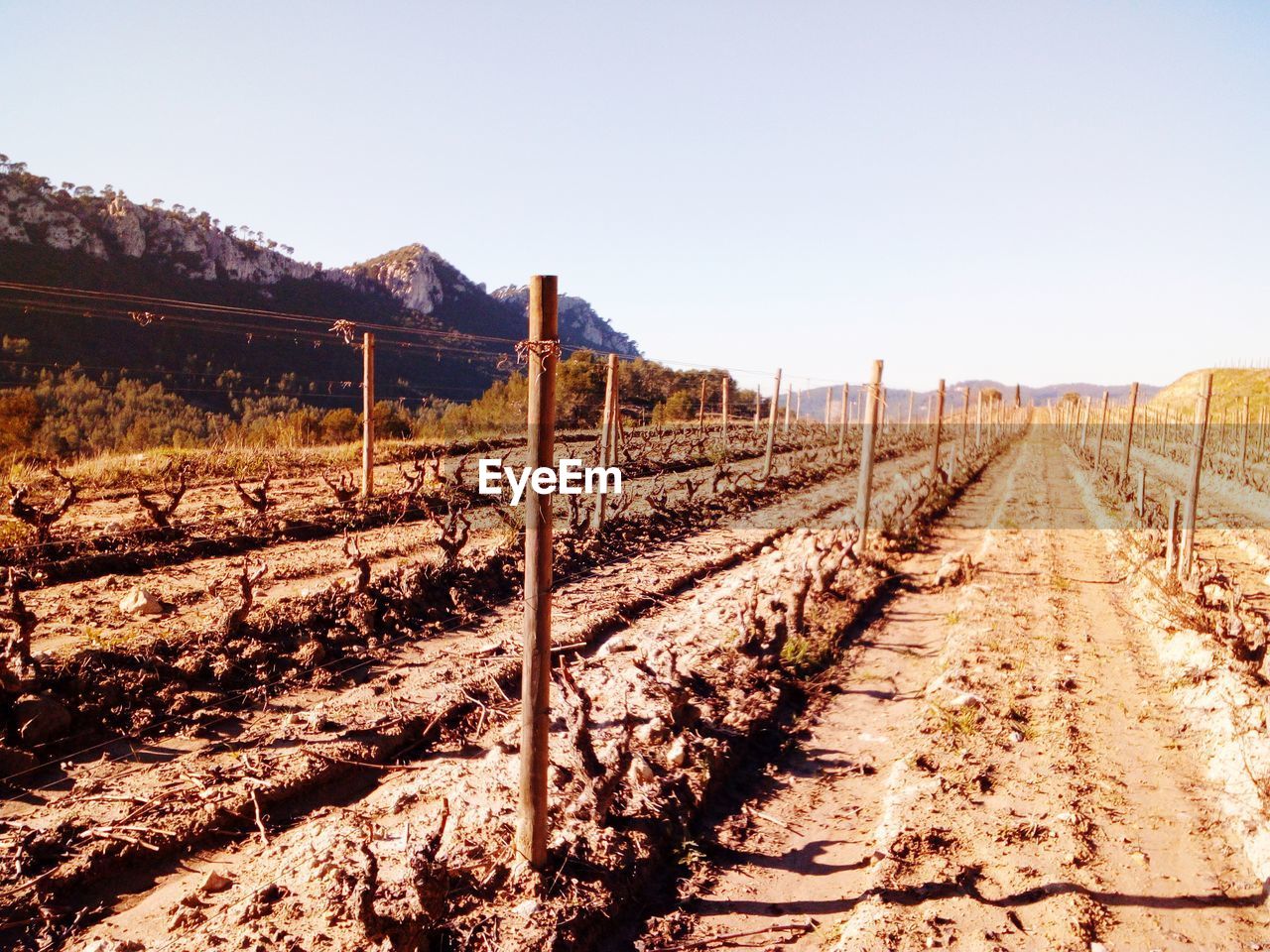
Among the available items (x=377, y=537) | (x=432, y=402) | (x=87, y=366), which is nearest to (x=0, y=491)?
(x=377, y=537)

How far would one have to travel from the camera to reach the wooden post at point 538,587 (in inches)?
136

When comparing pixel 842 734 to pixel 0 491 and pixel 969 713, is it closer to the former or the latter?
pixel 969 713

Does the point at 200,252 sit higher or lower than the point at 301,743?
higher

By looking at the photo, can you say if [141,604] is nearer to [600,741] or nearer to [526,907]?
[600,741]

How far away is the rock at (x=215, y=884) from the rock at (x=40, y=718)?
6.90 ft

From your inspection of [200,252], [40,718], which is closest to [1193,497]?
[40,718]

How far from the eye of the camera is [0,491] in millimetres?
10406

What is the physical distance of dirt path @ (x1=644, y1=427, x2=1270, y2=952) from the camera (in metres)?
3.71

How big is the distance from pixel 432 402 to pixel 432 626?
2604 centimetres

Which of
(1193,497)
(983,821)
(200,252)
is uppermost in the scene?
(200,252)

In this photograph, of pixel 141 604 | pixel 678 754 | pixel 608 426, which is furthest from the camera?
pixel 608 426

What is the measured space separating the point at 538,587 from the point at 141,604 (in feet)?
18.4

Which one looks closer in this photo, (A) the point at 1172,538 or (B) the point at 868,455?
(A) the point at 1172,538

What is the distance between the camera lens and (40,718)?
4859 mm
